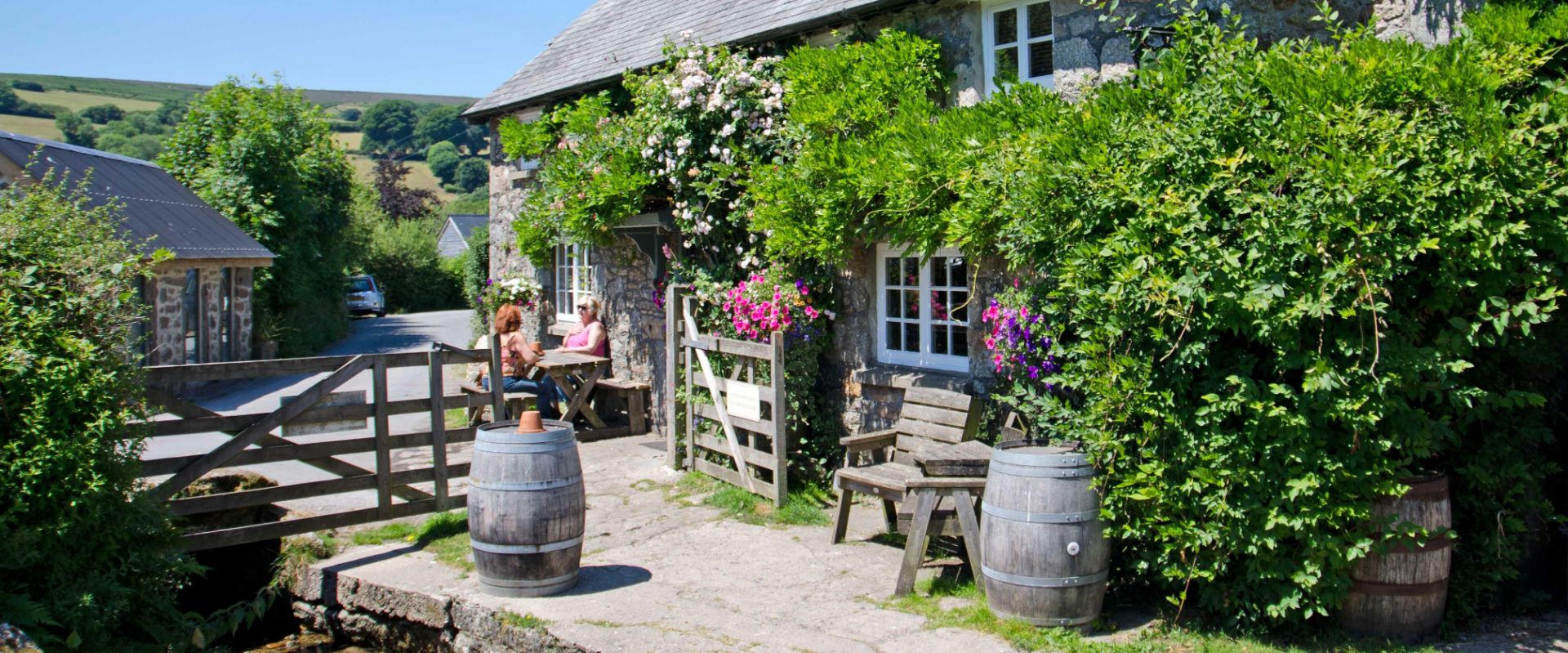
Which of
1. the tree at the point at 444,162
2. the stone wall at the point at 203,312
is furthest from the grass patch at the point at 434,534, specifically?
the tree at the point at 444,162

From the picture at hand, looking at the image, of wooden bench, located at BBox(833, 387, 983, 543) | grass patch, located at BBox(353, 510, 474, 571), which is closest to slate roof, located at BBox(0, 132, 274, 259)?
grass patch, located at BBox(353, 510, 474, 571)

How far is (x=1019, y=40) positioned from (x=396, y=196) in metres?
47.0

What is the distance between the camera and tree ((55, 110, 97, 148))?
7850cm

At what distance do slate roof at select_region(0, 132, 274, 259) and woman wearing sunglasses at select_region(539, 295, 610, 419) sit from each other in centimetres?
736

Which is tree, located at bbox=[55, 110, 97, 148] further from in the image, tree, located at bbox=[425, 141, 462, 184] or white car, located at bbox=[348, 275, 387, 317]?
white car, located at bbox=[348, 275, 387, 317]

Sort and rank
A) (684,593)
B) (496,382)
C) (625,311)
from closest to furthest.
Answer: (684,593)
(496,382)
(625,311)

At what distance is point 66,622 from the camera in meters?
5.24

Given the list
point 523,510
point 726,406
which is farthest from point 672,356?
point 523,510

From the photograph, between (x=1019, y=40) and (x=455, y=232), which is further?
(x=455, y=232)

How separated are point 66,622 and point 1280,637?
5.67 metres

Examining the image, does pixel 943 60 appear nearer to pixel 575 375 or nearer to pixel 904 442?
pixel 904 442

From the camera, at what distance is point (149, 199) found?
59.0 feet

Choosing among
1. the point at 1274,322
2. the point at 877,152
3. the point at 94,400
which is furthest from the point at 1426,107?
the point at 94,400

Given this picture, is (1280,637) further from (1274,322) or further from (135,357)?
(135,357)
